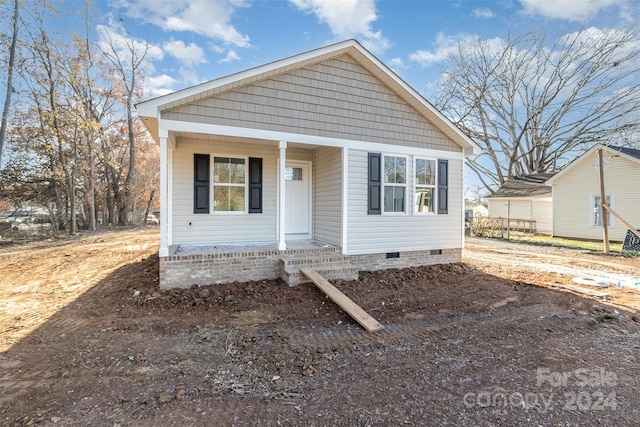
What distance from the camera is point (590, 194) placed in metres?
14.3

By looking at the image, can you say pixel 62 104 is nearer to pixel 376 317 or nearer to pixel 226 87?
pixel 226 87

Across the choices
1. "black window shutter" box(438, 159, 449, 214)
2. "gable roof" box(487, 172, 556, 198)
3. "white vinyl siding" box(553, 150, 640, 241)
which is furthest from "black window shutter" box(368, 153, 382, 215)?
"gable roof" box(487, 172, 556, 198)

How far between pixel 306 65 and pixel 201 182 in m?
3.43

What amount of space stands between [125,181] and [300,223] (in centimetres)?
1783

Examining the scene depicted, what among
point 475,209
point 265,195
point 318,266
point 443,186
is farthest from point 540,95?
point 318,266

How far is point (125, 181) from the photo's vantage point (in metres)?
20.5

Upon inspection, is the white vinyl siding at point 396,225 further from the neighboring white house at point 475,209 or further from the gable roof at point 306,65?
the neighboring white house at point 475,209

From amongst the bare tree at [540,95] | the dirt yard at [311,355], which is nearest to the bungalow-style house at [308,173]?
the dirt yard at [311,355]

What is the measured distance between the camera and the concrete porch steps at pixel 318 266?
579 centimetres

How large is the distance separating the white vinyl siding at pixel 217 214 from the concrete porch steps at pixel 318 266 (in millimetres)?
1716

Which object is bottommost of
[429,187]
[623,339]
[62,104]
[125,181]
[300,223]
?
[623,339]

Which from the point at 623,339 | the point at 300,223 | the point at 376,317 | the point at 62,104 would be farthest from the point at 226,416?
the point at 62,104

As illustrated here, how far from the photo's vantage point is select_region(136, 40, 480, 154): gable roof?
5.30m

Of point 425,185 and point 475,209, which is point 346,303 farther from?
point 475,209
